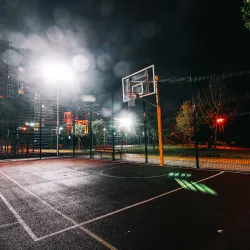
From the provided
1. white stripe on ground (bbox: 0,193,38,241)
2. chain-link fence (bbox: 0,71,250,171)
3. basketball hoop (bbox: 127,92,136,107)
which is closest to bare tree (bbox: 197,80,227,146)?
chain-link fence (bbox: 0,71,250,171)

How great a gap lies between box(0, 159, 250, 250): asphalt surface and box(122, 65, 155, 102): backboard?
7371mm

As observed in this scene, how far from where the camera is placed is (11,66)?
271ft

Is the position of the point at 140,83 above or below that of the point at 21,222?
above

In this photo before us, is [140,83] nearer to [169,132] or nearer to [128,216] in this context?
[128,216]

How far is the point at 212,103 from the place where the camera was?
2702 centimetres

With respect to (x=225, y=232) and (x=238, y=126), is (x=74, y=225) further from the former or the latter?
(x=238, y=126)

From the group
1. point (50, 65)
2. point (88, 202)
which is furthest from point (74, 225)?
point (50, 65)

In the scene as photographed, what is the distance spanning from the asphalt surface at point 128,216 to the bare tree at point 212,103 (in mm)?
20199

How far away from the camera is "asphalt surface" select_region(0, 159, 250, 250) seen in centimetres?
368

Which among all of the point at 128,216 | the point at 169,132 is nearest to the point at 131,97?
the point at 128,216

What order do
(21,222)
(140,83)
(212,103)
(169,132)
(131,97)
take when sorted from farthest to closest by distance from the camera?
1. (169,132)
2. (212,103)
3. (131,97)
4. (140,83)
5. (21,222)

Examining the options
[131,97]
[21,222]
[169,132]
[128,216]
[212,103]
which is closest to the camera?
[21,222]

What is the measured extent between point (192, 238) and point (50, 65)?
2403 cm

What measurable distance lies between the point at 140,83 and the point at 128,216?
1072 centimetres
